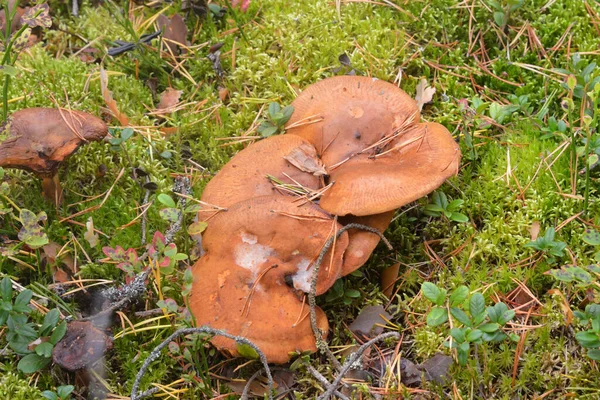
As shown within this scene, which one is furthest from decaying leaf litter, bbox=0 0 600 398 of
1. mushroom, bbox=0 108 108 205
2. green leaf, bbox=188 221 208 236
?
mushroom, bbox=0 108 108 205

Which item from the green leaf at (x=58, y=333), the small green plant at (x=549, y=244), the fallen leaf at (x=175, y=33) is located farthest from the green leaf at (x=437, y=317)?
the fallen leaf at (x=175, y=33)

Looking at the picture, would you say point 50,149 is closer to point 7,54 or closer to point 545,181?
point 7,54

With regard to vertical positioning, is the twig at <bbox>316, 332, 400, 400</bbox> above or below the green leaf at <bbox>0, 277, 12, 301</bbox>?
below

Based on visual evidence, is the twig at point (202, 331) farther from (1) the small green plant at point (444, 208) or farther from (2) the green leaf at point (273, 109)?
(2) the green leaf at point (273, 109)

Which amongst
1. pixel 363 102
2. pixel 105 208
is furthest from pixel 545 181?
pixel 105 208

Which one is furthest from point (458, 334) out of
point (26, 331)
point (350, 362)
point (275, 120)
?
point (26, 331)

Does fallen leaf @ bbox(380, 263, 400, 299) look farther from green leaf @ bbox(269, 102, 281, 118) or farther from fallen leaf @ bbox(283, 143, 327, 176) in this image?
green leaf @ bbox(269, 102, 281, 118)

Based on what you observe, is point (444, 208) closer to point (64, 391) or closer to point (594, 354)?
point (594, 354)
